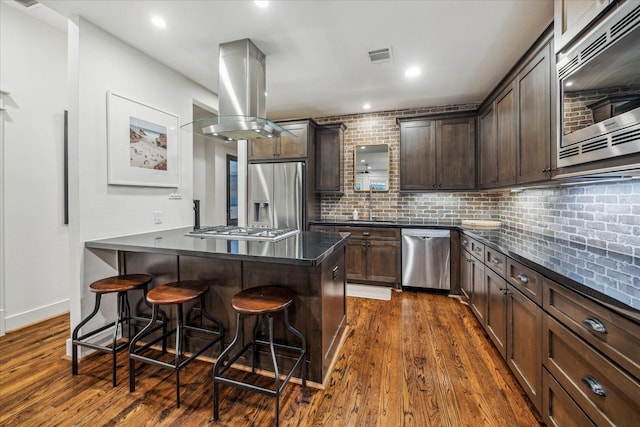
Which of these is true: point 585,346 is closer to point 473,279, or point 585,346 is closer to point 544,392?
point 544,392

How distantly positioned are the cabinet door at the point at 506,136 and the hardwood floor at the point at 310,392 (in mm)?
1643

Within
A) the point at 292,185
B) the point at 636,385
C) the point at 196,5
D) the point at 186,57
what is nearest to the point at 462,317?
the point at 636,385

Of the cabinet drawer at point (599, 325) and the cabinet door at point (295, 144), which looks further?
the cabinet door at point (295, 144)

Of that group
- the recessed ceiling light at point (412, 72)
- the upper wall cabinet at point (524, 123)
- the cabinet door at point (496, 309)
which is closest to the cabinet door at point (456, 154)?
the upper wall cabinet at point (524, 123)

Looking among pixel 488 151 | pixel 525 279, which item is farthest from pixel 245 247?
pixel 488 151

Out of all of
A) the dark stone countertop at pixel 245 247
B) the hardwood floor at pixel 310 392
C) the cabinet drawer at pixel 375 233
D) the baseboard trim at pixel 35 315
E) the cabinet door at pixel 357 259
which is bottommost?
the hardwood floor at pixel 310 392

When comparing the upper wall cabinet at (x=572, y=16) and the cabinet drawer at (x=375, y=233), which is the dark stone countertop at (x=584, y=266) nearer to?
the upper wall cabinet at (x=572, y=16)

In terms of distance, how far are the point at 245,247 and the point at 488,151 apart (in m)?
3.13

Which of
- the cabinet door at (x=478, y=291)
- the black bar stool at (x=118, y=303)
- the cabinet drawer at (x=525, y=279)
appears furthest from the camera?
the cabinet door at (x=478, y=291)

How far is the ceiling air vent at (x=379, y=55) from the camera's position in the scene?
8.79 feet

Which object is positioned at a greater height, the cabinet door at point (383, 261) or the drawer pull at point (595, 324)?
the drawer pull at point (595, 324)

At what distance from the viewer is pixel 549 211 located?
2.66 meters

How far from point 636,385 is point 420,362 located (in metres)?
Result: 1.41

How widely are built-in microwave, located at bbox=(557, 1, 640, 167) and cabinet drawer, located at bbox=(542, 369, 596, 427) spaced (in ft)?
3.81
